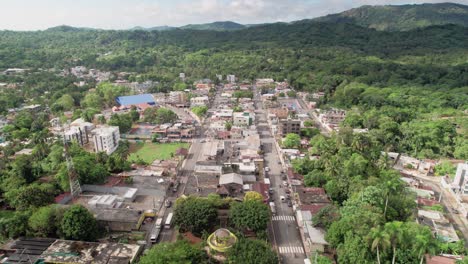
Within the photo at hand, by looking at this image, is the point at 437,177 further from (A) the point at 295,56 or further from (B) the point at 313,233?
(A) the point at 295,56

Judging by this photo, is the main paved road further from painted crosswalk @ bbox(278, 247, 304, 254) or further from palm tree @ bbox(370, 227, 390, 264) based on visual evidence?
palm tree @ bbox(370, 227, 390, 264)

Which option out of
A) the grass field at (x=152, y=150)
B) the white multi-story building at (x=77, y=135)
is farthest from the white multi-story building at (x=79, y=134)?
the grass field at (x=152, y=150)

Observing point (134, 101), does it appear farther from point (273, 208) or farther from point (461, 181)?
point (461, 181)

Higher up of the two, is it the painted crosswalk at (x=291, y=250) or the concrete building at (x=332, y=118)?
the concrete building at (x=332, y=118)

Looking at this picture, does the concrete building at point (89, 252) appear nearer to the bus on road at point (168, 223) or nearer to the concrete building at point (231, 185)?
the bus on road at point (168, 223)

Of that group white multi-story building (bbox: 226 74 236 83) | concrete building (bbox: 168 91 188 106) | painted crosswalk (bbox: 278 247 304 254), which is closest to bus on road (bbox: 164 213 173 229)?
painted crosswalk (bbox: 278 247 304 254)

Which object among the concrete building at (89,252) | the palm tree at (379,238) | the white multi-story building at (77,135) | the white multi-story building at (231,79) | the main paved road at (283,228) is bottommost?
the main paved road at (283,228)

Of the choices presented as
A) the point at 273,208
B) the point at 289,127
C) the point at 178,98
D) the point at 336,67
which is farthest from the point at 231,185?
the point at 336,67
